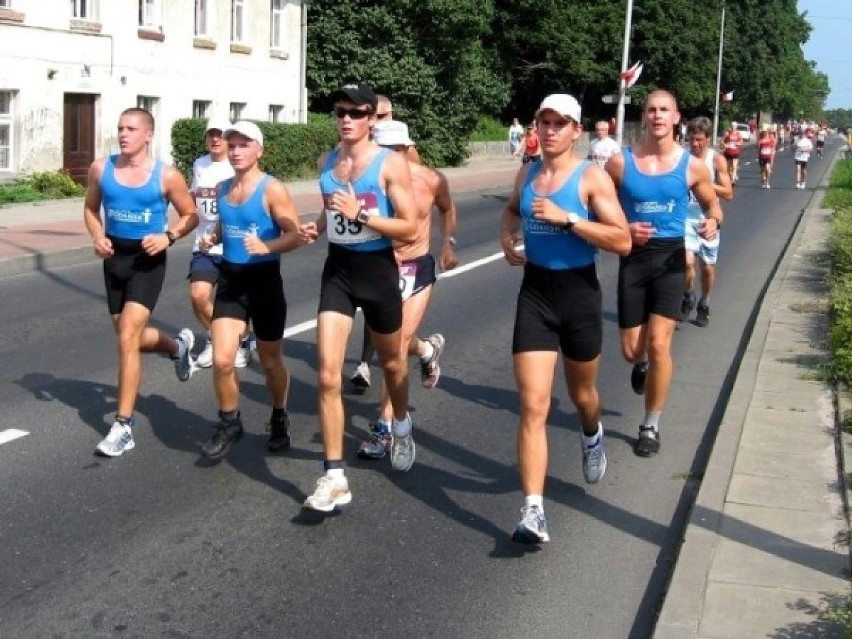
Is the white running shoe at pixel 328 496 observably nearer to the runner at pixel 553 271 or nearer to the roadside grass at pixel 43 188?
the runner at pixel 553 271

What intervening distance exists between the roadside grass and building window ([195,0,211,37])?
7.27m

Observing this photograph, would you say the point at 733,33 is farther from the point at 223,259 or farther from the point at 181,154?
the point at 223,259

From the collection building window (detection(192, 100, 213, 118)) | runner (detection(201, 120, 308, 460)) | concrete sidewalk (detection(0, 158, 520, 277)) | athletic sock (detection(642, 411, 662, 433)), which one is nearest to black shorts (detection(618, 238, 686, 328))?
athletic sock (detection(642, 411, 662, 433))

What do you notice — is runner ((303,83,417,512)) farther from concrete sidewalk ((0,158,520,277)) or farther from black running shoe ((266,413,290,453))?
concrete sidewalk ((0,158,520,277))

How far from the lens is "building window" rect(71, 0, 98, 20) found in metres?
25.8

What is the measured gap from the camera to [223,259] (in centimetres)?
656

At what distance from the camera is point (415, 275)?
7.19 metres

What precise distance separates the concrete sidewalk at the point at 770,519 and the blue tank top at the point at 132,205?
316 centimetres

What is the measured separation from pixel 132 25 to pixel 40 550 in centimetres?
2367

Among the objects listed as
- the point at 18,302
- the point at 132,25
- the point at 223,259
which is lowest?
the point at 18,302

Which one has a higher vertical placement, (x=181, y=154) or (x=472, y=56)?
(x=472, y=56)

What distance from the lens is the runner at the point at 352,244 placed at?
18.6 feet

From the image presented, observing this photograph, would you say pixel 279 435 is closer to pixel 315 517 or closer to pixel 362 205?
pixel 315 517


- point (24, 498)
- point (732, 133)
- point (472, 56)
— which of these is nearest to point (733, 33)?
point (472, 56)
